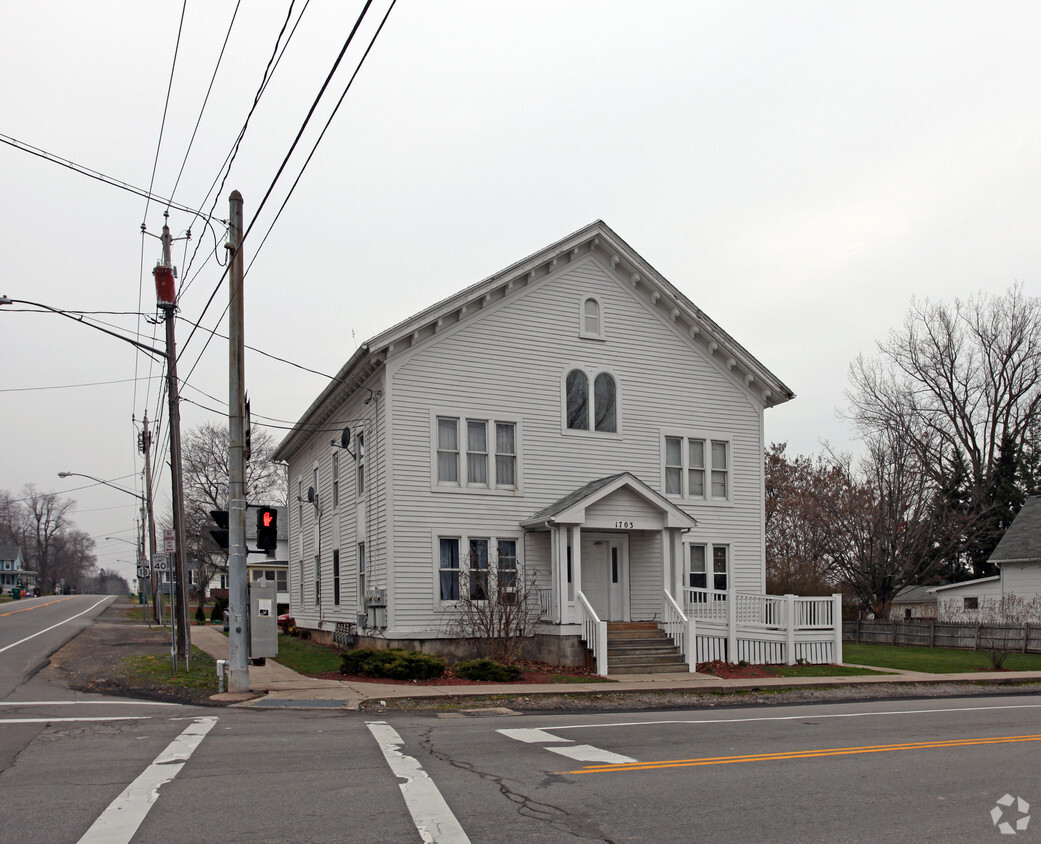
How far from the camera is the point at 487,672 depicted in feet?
60.5

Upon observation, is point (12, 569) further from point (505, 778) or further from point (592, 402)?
point (505, 778)

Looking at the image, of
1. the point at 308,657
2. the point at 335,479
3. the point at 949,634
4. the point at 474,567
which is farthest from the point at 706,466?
the point at 949,634

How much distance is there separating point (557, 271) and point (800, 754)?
52.8 ft

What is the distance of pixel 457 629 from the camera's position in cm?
2178

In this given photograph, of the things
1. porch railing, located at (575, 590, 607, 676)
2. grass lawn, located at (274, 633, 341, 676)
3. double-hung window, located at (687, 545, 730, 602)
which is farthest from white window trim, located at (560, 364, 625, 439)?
grass lawn, located at (274, 633, 341, 676)

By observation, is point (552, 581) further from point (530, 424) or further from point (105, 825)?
point (105, 825)

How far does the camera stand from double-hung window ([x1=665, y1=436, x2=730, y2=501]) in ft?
83.0

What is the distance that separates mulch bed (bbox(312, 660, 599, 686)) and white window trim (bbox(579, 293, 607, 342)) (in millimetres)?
8388

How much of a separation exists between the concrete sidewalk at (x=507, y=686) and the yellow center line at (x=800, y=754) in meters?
6.60

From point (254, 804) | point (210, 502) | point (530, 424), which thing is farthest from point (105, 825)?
point (210, 502)

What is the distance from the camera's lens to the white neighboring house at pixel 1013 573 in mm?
35188

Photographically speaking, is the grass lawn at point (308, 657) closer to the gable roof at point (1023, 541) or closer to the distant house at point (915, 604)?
the gable roof at point (1023, 541)

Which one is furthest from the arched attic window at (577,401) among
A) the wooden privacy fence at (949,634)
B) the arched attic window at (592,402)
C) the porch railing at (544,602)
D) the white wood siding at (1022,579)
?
the white wood siding at (1022,579)

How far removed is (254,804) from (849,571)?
3395cm
